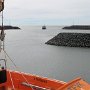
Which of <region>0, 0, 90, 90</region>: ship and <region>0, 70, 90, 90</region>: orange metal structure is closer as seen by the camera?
<region>0, 0, 90, 90</region>: ship

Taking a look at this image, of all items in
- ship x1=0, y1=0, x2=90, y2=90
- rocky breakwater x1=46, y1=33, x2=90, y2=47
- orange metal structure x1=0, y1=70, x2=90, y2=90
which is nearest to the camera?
ship x1=0, y1=0, x2=90, y2=90

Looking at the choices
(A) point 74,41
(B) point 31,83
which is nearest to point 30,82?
(B) point 31,83

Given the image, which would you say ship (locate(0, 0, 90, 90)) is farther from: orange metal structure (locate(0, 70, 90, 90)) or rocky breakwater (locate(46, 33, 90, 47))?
rocky breakwater (locate(46, 33, 90, 47))

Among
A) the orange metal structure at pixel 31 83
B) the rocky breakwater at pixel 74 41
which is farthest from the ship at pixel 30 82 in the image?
the rocky breakwater at pixel 74 41

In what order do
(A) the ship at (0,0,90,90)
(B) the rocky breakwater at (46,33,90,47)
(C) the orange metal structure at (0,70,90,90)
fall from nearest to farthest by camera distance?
(A) the ship at (0,0,90,90), (C) the orange metal structure at (0,70,90,90), (B) the rocky breakwater at (46,33,90,47)

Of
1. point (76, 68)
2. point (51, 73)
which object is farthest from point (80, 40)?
point (51, 73)

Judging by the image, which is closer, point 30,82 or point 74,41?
point 30,82

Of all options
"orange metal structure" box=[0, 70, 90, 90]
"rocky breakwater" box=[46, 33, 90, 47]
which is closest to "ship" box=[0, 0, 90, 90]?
"orange metal structure" box=[0, 70, 90, 90]

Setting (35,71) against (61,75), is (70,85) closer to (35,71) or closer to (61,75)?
(61,75)

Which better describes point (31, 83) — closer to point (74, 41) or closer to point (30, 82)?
point (30, 82)

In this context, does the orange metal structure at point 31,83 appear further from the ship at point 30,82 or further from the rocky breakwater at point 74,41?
the rocky breakwater at point 74,41

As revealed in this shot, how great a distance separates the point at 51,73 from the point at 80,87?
1492cm

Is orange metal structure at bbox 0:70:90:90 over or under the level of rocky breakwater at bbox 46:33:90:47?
over

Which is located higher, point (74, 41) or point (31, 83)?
point (31, 83)
